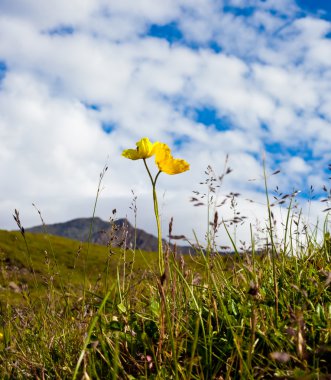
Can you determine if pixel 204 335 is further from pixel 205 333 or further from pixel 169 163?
pixel 169 163

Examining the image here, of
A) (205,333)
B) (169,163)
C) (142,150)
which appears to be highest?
(142,150)

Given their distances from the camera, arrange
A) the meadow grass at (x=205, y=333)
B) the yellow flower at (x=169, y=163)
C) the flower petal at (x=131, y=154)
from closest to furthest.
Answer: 1. the meadow grass at (x=205, y=333)
2. the yellow flower at (x=169, y=163)
3. the flower petal at (x=131, y=154)

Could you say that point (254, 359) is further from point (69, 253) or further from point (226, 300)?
point (69, 253)

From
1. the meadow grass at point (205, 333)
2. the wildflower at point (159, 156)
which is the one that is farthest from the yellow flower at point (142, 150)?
the meadow grass at point (205, 333)

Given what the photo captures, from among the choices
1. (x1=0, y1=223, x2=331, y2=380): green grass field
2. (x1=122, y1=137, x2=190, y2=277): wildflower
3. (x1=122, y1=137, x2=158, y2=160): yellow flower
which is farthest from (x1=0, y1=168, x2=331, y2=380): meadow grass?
(x1=122, y1=137, x2=158, y2=160): yellow flower

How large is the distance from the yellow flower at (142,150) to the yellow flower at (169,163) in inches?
3.5

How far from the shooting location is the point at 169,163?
3094mm

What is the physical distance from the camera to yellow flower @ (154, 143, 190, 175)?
309cm

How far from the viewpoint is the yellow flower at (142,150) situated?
10.4ft

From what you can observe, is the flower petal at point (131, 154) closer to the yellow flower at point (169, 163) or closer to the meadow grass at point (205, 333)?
the yellow flower at point (169, 163)

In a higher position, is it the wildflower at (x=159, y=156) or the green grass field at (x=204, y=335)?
the wildflower at (x=159, y=156)

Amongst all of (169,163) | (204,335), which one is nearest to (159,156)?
(169,163)

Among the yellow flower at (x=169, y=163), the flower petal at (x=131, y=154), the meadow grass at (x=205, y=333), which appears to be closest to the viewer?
the meadow grass at (x=205, y=333)

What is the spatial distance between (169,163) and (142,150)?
0.23 metres
